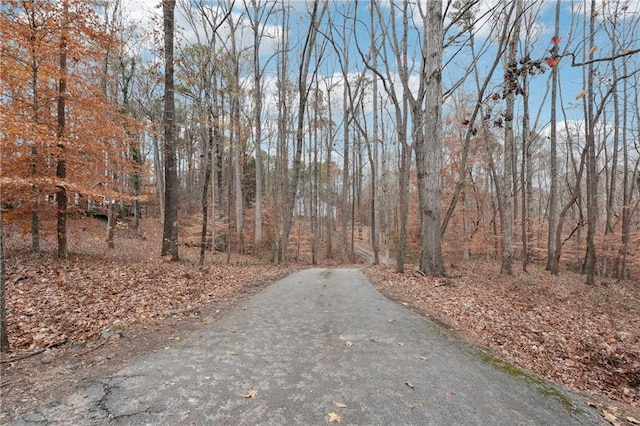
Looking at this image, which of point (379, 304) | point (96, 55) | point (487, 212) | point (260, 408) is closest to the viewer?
point (260, 408)

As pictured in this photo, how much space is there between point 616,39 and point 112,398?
19.3 metres

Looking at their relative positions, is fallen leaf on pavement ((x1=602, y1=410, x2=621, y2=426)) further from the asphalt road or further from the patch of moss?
the patch of moss

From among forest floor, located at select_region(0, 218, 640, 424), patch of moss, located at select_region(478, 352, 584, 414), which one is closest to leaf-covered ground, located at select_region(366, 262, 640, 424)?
forest floor, located at select_region(0, 218, 640, 424)

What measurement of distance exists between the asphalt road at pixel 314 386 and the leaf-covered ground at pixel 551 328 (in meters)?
0.80

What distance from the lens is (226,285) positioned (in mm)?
7980

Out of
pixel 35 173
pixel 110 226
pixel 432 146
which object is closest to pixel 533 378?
pixel 432 146

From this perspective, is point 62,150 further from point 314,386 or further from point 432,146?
point 432,146

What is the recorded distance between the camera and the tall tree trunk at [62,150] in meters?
7.71

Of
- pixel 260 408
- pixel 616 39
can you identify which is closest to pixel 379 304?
pixel 260 408

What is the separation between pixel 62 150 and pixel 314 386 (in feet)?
28.6

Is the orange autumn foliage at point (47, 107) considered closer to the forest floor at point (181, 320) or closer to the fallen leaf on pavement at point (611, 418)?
the forest floor at point (181, 320)

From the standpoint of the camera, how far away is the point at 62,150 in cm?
783

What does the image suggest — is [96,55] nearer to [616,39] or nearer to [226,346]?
[226,346]

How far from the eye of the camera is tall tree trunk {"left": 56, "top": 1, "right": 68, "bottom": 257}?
25.3 feet
